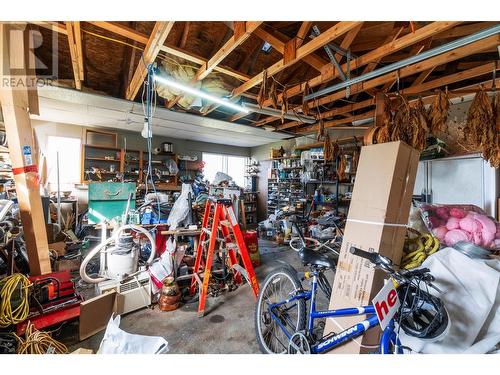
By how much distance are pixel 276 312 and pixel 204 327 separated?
2.95ft

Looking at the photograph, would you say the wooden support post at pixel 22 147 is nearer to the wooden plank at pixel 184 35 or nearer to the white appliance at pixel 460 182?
the wooden plank at pixel 184 35

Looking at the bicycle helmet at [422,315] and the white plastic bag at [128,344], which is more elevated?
the bicycle helmet at [422,315]

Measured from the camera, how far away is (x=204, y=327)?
2.25m

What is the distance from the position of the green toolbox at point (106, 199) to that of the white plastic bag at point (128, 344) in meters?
4.26

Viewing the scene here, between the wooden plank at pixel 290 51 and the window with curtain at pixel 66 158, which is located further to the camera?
the window with curtain at pixel 66 158

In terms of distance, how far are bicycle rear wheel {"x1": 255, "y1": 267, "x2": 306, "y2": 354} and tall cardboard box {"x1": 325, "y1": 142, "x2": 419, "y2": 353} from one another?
1.04 ft

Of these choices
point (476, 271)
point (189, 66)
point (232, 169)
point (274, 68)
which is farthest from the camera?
point (232, 169)

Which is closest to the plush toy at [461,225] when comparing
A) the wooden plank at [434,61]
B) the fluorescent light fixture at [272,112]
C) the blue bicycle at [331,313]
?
the blue bicycle at [331,313]

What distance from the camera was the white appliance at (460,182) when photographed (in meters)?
2.90
